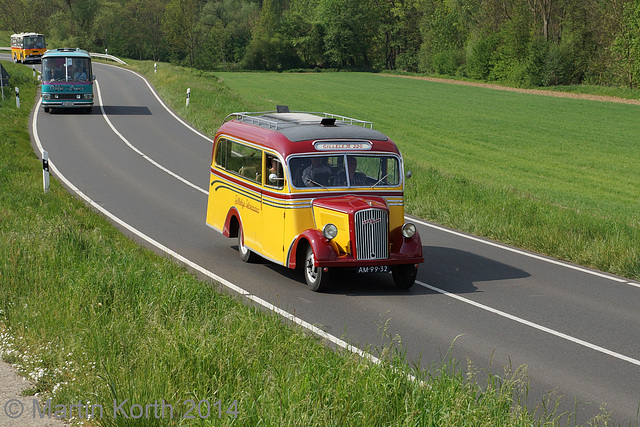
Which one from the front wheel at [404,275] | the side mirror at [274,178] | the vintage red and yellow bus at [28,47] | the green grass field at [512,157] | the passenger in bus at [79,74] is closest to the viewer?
the front wheel at [404,275]

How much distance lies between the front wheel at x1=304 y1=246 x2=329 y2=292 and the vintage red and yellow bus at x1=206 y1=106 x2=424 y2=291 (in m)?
0.02

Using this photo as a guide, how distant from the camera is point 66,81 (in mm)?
38156

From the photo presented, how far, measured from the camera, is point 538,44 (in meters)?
75.4

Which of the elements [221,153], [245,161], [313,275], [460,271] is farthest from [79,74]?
[313,275]

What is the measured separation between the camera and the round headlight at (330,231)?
1244cm

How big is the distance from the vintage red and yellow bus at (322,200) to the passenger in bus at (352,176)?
0.02m

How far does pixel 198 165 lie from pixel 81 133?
8.75 meters

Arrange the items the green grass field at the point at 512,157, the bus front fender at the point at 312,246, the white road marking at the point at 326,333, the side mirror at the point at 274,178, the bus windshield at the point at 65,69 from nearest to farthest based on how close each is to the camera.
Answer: the white road marking at the point at 326,333 < the bus front fender at the point at 312,246 < the side mirror at the point at 274,178 < the green grass field at the point at 512,157 < the bus windshield at the point at 65,69

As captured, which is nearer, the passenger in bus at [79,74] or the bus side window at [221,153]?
the bus side window at [221,153]

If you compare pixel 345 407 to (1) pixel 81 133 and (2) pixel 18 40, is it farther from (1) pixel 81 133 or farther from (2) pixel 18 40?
(2) pixel 18 40

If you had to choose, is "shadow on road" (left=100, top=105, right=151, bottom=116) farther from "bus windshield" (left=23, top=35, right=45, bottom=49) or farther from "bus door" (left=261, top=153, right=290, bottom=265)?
"bus windshield" (left=23, top=35, right=45, bottom=49)

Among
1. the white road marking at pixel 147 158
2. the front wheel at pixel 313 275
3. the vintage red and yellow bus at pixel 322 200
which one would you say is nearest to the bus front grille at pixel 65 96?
the white road marking at pixel 147 158

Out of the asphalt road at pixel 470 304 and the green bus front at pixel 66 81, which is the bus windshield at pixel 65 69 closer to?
the green bus front at pixel 66 81

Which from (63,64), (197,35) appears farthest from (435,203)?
(197,35)
